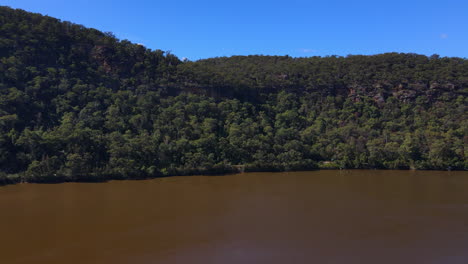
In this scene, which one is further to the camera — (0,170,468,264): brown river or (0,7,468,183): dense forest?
(0,7,468,183): dense forest

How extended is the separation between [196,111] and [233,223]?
68.4 feet

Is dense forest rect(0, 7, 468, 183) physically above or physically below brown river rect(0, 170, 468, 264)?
above

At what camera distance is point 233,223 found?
14.4m

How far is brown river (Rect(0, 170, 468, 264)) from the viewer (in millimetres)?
11352

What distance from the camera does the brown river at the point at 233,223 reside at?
11352mm

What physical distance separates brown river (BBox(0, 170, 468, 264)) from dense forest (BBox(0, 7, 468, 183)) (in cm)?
351

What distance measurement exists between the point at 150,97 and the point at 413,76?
3237 cm

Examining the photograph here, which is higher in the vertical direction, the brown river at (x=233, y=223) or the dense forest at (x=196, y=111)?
the dense forest at (x=196, y=111)

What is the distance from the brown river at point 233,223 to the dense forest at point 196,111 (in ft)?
11.5

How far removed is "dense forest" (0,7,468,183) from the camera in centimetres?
2416

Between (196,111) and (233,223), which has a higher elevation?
(196,111)

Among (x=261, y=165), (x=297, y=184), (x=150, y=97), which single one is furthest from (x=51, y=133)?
(x=297, y=184)

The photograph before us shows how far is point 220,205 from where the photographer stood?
56.2 ft

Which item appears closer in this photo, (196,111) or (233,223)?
(233,223)
